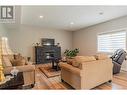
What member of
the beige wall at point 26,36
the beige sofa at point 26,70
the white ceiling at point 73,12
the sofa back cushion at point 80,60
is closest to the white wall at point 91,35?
the white ceiling at point 73,12

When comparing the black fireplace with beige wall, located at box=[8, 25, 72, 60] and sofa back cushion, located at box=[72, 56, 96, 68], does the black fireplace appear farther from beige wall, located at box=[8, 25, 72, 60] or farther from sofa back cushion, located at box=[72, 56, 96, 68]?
sofa back cushion, located at box=[72, 56, 96, 68]

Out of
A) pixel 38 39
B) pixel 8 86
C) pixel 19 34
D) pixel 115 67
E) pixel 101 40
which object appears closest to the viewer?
pixel 8 86

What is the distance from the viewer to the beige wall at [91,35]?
5.20m

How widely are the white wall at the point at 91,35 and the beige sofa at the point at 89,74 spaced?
2279 mm

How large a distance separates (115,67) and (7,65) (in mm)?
3460

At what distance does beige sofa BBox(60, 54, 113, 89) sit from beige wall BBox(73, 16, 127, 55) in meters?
2.47

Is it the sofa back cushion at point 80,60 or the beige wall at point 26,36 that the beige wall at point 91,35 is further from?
the sofa back cushion at point 80,60

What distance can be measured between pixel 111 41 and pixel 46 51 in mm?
3649

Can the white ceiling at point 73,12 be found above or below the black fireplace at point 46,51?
above

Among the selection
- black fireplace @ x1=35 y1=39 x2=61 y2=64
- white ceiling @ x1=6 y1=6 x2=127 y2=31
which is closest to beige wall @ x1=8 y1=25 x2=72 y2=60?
black fireplace @ x1=35 y1=39 x2=61 y2=64
